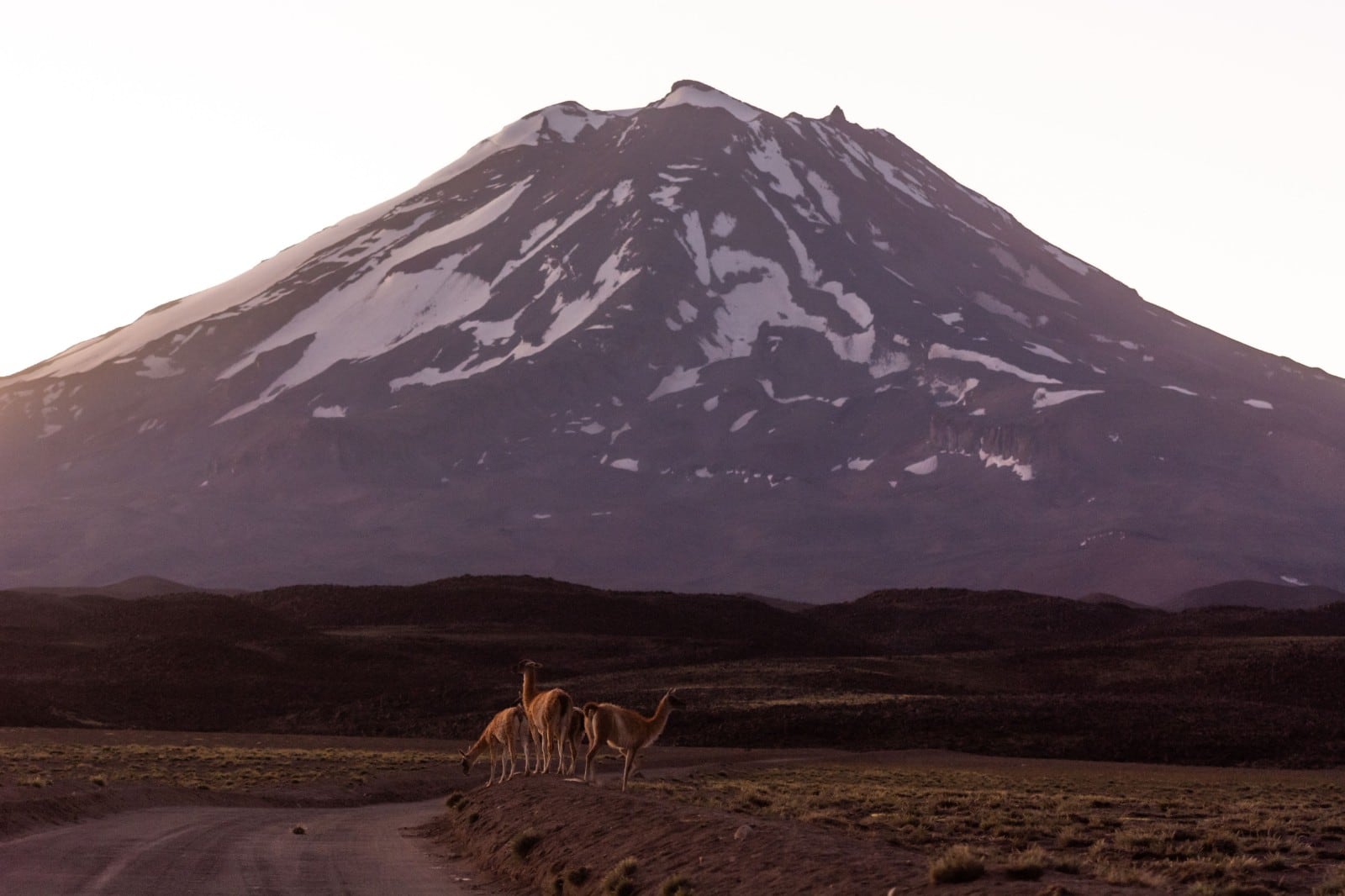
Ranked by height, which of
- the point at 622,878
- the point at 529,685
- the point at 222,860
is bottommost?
the point at 222,860

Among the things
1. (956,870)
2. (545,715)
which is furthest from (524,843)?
(956,870)

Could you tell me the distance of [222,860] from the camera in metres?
20.8

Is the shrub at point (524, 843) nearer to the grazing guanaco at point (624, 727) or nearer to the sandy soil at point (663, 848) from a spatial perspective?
the sandy soil at point (663, 848)

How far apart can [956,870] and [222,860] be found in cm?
1004

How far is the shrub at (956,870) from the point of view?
14398 mm

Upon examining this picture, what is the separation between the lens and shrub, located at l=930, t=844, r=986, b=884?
47.2 feet

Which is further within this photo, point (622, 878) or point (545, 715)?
point (545, 715)

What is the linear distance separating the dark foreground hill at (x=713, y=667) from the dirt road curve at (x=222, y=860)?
32.5 m

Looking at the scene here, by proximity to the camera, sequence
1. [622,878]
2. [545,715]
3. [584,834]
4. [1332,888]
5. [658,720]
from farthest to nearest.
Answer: [545,715] → [658,720] → [584,834] → [622,878] → [1332,888]

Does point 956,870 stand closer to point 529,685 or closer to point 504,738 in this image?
point 529,685

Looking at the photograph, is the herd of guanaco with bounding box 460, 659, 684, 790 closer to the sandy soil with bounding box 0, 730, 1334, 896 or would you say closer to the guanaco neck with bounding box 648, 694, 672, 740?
the guanaco neck with bounding box 648, 694, 672, 740

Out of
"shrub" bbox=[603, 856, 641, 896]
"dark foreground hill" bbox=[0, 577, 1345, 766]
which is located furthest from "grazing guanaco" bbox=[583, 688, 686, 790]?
"dark foreground hill" bbox=[0, 577, 1345, 766]

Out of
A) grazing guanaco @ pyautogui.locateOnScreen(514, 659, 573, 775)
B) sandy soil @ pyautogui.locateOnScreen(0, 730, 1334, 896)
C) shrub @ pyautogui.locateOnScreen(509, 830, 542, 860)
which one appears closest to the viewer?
sandy soil @ pyautogui.locateOnScreen(0, 730, 1334, 896)

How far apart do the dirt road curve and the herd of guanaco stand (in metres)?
2.09
